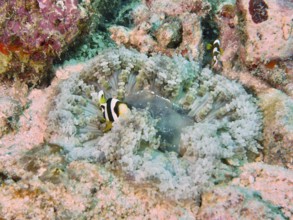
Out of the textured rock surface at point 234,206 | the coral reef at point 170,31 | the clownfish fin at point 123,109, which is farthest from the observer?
the coral reef at point 170,31

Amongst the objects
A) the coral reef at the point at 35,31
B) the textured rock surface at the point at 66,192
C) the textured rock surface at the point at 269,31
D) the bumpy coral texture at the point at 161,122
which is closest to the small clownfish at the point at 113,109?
the bumpy coral texture at the point at 161,122

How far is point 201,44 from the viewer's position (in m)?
4.12

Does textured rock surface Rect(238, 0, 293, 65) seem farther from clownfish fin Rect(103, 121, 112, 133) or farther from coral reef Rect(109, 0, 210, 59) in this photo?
clownfish fin Rect(103, 121, 112, 133)

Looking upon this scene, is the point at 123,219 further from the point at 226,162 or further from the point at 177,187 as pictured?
the point at 226,162

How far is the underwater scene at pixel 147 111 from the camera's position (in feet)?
7.44

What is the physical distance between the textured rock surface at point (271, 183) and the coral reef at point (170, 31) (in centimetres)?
187

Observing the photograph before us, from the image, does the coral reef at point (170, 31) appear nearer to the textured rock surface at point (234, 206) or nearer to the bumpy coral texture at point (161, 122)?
the bumpy coral texture at point (161, 122)

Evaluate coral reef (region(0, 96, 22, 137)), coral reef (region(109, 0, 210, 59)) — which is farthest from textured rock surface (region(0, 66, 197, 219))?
coral reef (region(109, 0, 210, 59))

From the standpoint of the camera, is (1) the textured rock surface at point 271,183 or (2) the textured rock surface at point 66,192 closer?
(2) the textured rock surface at point 66,192

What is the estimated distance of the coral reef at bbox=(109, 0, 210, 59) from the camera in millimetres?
4066

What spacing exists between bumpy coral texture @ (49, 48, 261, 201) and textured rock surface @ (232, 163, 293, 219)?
17cm

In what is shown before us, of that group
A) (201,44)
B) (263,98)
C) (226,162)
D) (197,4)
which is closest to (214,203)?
(226,162)

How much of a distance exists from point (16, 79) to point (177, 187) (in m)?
2.24

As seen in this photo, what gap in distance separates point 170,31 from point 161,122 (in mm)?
1375
